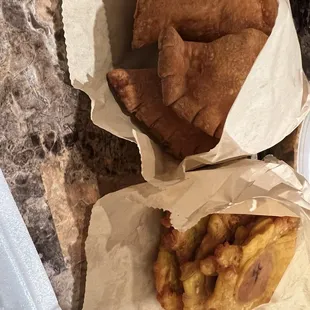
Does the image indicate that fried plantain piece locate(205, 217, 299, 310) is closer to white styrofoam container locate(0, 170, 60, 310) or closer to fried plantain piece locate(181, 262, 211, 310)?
fried plantain piece locate(181, 262, 211, 310)

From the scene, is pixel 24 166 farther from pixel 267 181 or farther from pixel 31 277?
pixel 267 181

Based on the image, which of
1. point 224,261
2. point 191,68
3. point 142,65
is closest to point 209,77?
point 191,68

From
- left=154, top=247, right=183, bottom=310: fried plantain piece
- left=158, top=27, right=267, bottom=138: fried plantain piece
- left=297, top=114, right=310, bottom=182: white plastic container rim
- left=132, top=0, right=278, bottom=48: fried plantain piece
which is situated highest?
left=132, top=0, right=278, bottom=48: fried plantain piece

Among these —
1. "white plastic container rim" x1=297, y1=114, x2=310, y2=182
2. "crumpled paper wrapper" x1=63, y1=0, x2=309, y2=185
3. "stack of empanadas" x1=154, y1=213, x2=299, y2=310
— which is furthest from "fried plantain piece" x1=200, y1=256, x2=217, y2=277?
"white plastic container rim" x1=297, y1=114, x2=310, y2=182

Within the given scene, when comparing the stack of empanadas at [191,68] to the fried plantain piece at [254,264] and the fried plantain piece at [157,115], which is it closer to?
the fried plantain piece at [157,115]

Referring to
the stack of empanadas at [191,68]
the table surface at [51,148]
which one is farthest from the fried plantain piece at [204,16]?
the table surface at [51,148]

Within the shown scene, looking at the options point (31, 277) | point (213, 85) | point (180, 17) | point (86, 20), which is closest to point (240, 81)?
point (213, 85)
